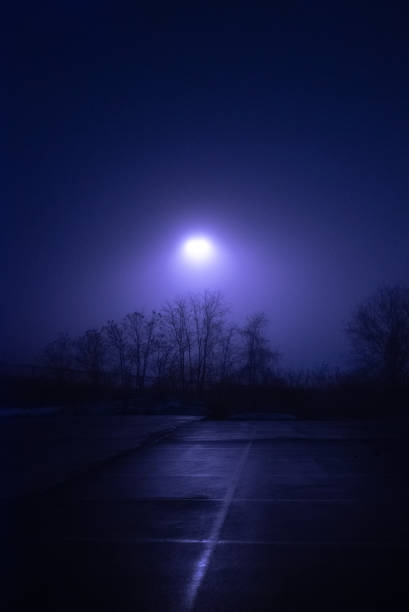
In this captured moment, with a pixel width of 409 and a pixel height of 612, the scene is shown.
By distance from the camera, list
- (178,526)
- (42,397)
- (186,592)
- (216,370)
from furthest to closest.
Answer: (216,370), (42,397), (178,526), (186,592)

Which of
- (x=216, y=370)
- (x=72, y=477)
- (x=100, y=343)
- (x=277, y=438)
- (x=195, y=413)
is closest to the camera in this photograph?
(x=72, y=477)

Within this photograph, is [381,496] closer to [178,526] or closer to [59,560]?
[178,526]

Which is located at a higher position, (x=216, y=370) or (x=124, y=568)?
(x=216, y=370)

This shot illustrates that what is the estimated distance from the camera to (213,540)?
721cm

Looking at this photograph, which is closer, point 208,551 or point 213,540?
point 208,551

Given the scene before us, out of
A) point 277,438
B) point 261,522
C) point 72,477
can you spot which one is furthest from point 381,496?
point 277,438

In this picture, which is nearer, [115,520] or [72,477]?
[115,520]

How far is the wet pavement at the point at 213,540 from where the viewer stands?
534 cm

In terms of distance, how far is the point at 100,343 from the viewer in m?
69.0

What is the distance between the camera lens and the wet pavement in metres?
5.34

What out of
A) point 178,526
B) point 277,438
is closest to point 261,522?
point 178,526

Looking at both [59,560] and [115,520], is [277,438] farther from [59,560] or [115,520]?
[59,560]

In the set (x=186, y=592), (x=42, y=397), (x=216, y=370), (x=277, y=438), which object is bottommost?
(x=186, y=592)

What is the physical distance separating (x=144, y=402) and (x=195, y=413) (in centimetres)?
995
